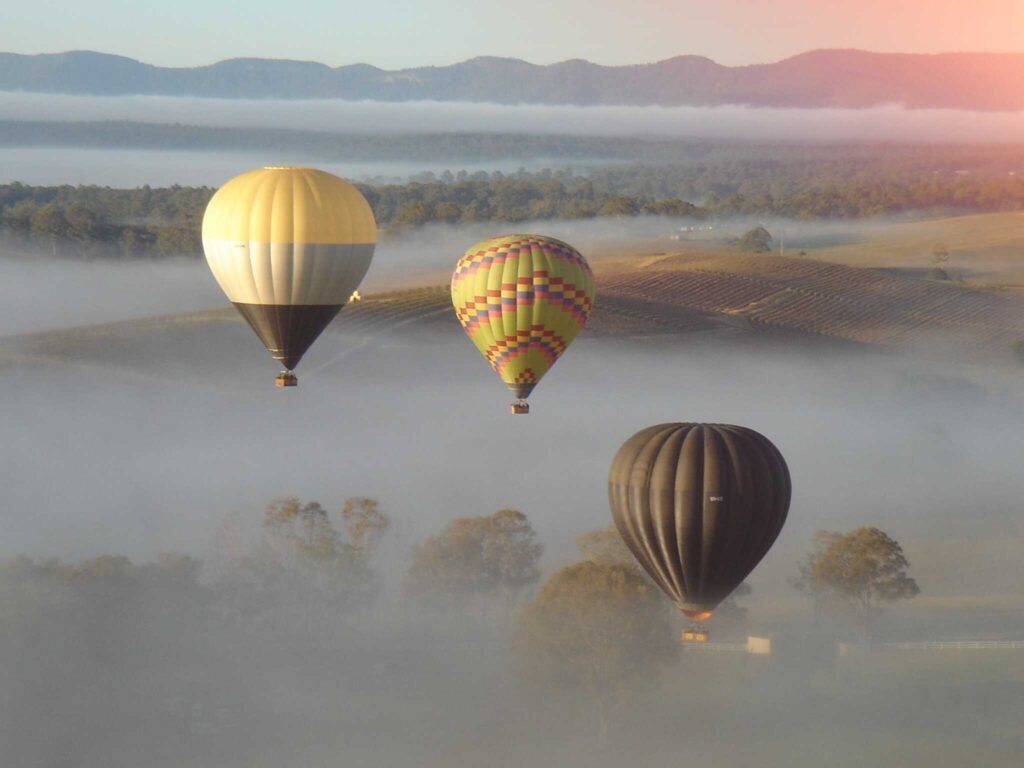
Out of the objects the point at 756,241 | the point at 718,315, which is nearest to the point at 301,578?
the point at 718,315

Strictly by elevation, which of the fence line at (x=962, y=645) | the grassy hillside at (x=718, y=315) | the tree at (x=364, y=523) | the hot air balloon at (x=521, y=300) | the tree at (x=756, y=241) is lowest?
the tree at (x=364, y=523)

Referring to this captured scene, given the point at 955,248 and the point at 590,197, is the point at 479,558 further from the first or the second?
the point at 590,197

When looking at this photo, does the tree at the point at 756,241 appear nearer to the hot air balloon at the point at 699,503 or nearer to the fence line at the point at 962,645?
the fence line at the point at 962,645

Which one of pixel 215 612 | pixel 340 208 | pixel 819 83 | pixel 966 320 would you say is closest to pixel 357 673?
pixel 215 612

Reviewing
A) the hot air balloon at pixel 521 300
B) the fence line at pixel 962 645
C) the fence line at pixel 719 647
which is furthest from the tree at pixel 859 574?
the hot air balloon at pixel 521 300

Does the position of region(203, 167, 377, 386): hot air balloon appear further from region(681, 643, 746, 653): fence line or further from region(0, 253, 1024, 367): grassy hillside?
region(0, 253, 1024, 367): grassy hillside

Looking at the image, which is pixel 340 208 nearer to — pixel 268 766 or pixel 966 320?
pixel 268 766
